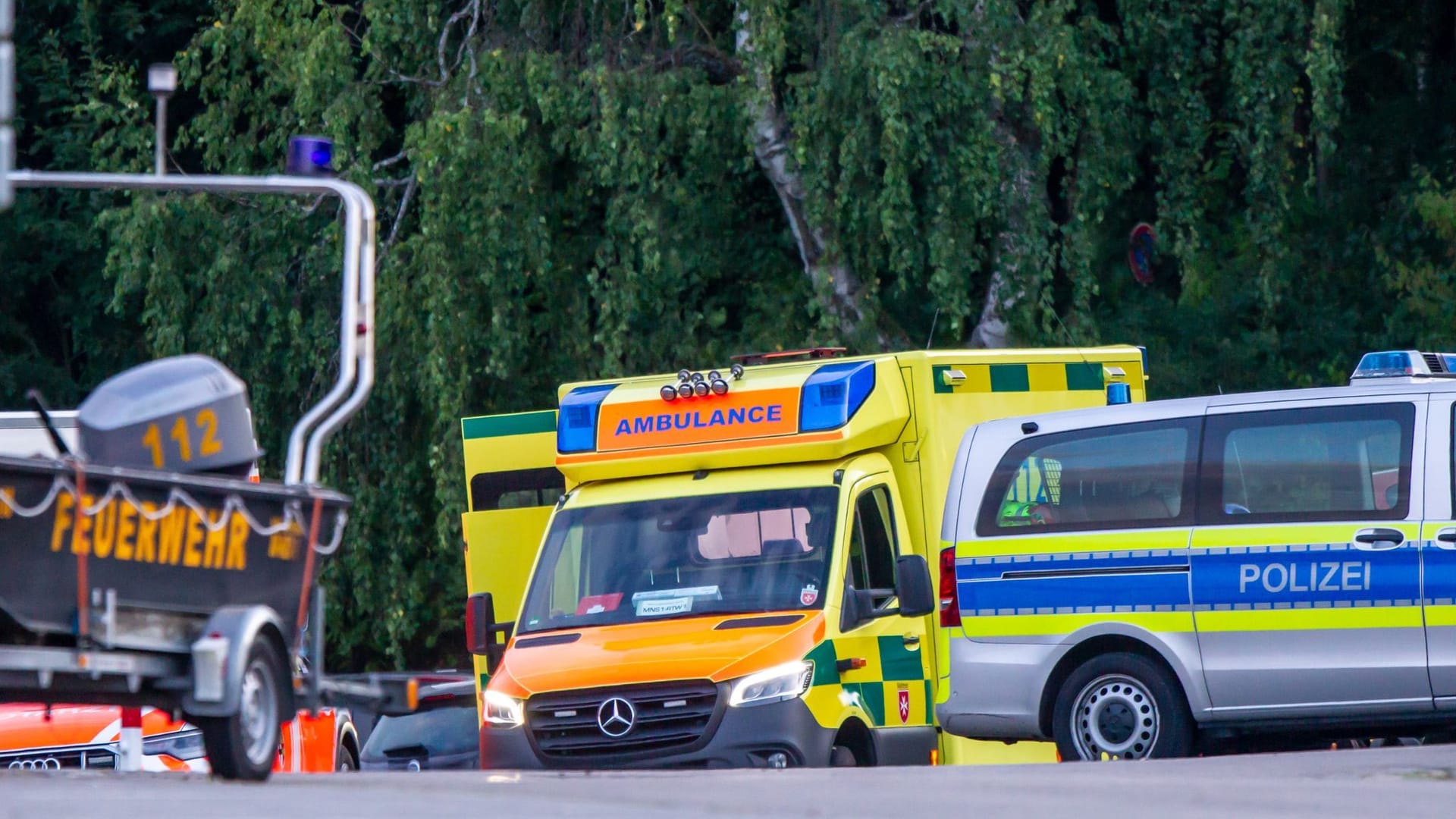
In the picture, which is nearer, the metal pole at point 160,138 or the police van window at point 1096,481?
the metal pole at point 160,138

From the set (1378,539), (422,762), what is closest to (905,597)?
(1378,539)

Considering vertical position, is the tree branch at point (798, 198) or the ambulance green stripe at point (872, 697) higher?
the tree branch at point (798, 198)

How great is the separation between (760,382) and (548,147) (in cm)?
673

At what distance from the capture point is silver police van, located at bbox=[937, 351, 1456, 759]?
31.9 ft

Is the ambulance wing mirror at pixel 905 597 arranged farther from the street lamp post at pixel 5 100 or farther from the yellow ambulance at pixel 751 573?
the street lamp post at pixel 5 100

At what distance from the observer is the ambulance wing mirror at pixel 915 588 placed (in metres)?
10.6

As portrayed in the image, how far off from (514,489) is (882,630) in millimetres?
3027

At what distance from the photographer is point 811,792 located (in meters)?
7.96

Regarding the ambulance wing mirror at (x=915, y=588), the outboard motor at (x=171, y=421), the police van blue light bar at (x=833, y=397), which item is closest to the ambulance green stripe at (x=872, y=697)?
the ambulance wing mirror at (x=915, y=588)

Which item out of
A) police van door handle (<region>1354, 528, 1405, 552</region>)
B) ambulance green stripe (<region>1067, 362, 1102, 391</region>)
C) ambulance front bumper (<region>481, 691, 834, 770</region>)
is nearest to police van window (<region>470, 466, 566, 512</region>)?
ambulance front bumper (<region>481, 691, 834, 770</region>)

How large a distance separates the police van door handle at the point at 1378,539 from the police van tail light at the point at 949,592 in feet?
6.73

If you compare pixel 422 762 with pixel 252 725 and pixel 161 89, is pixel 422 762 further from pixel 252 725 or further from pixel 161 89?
pixel 161 89

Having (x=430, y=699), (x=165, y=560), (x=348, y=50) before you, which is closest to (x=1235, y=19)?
(x=348, y=50)

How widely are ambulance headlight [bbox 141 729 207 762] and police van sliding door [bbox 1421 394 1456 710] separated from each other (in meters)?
6.61
